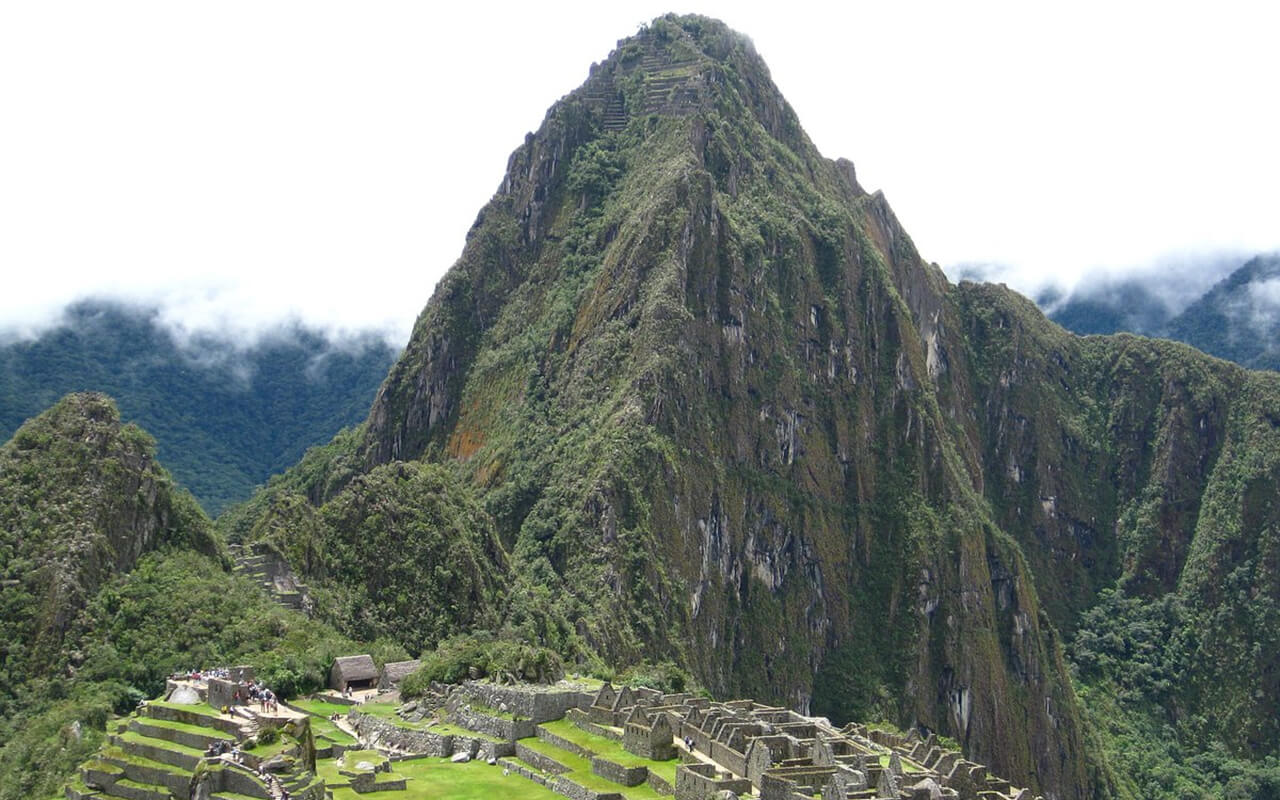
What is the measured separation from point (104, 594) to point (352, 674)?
14.6 metres

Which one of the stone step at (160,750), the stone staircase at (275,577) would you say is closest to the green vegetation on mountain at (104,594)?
the stone staircase at (275,577)

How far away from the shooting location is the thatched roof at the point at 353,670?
2595 inches

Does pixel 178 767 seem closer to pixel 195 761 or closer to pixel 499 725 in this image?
pixel 195 761

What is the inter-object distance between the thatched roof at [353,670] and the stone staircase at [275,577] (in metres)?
12.6

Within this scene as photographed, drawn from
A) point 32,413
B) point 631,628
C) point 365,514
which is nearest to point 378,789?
point 365,514

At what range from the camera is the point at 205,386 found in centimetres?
15838

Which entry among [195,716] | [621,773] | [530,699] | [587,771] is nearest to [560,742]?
[530,699]

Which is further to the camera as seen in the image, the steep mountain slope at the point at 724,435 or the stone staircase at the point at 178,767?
the steep mountain slope at the point at 724,435

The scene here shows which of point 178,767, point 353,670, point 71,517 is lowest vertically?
point 178,767

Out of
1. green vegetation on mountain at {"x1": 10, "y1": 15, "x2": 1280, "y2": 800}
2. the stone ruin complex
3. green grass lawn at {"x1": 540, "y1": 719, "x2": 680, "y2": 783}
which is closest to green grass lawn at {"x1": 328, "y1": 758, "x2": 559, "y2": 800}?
the stone ruin complex

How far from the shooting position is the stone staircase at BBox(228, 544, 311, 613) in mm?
80875

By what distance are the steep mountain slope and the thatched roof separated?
142ft

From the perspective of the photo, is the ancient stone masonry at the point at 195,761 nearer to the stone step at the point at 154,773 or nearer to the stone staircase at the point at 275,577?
the stone step at the point at 154,773

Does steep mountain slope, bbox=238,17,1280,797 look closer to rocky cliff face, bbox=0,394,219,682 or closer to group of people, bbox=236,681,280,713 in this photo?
rocky cliff face, bbox=0,394,219,682
